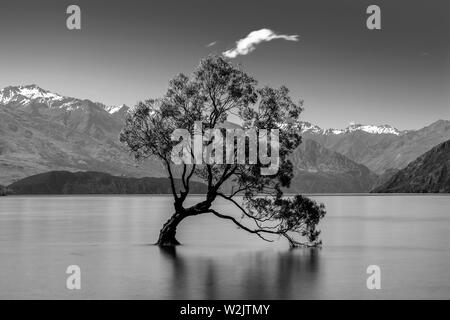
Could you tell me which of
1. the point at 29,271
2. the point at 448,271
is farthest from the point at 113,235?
the point at 448,271

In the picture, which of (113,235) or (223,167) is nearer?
(223,167)

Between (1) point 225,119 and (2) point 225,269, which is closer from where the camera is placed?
(2) point 225,269

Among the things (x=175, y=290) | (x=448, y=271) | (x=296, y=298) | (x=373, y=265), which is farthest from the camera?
(x=373, y=265)

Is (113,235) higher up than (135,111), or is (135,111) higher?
(135,111)

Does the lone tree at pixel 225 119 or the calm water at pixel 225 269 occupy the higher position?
the lone tree at pixel 225 119

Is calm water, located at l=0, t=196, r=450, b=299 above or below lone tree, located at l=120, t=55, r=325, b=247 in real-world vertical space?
below

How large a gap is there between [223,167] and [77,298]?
30401 mm

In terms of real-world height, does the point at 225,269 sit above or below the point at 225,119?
below

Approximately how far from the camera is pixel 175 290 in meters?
44.7

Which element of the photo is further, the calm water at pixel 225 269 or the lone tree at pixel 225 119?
the lone tree at pixel 225 119

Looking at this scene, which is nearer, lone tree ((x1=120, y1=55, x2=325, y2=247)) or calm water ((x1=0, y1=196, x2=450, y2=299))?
calm water ((x1=0, y1=196, x2=450, y2=299))

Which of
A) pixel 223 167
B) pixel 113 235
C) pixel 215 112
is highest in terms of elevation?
pixel 215 112
